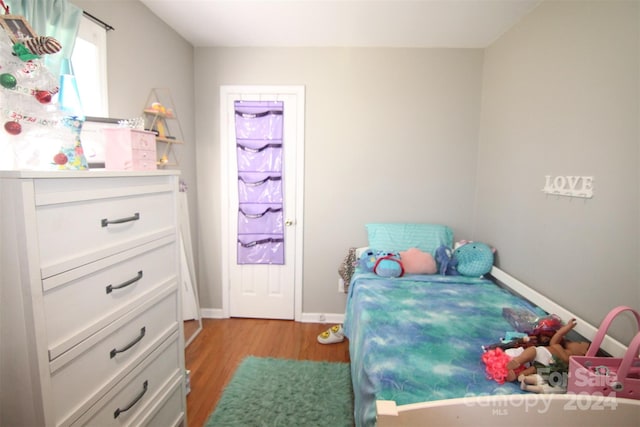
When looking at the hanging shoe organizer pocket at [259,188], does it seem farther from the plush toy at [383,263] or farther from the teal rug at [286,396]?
the teal rug at [286,396]

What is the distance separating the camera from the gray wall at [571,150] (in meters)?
1.34

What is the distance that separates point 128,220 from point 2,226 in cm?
36

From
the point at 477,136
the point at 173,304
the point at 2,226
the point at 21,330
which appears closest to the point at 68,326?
the point at 21,330

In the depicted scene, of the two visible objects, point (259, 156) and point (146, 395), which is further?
point (259, 156)

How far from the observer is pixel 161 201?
1371mm

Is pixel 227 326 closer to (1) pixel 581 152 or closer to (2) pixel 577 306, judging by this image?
(2) pixel 577 306

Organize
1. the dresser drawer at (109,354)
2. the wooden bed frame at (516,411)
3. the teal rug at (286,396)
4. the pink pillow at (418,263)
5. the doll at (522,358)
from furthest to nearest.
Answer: the pink pillow at (418,263) < the teal rug at (286,396) < the doll at (522,358) < the dresser drawer at (109,354) < the wooden bed frame at (516,411)

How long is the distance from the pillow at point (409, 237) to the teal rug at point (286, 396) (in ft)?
3.40

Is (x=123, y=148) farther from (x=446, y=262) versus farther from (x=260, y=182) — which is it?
(x=446, y=262)

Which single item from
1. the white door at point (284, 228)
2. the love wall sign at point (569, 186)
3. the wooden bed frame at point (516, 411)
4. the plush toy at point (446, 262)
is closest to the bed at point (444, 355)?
the wooden bed frame at point (516, 411)

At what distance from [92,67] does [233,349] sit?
7.15 ft

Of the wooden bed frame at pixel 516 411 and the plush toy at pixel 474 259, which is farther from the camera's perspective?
the plush toy at pixel 474 259

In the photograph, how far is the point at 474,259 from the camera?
7.78 feet

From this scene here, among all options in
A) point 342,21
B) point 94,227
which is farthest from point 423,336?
point 342,21
